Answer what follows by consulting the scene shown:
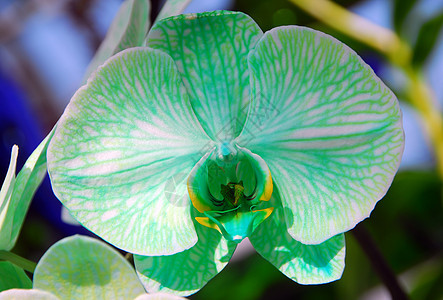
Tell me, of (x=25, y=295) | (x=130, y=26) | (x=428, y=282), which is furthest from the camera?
(x=428, y=282)

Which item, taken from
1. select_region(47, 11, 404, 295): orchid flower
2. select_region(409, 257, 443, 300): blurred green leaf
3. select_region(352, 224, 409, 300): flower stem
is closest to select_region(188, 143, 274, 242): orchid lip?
select_region(47, 11, 404, 295): orchid flower

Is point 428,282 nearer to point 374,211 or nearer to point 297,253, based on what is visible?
point 374,211

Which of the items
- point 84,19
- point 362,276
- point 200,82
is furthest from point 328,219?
point 84,19

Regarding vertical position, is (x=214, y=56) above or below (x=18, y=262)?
above

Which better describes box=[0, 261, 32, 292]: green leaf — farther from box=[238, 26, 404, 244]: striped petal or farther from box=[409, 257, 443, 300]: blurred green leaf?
box=[409, 257, 443, 300]: blurred green leaf

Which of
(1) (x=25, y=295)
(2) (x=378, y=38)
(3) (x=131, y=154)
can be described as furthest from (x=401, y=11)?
(1) (x=25, y=295)

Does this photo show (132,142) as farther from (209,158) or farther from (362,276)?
(362,276)

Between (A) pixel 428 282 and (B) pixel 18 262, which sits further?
(A) pixel 428 282
